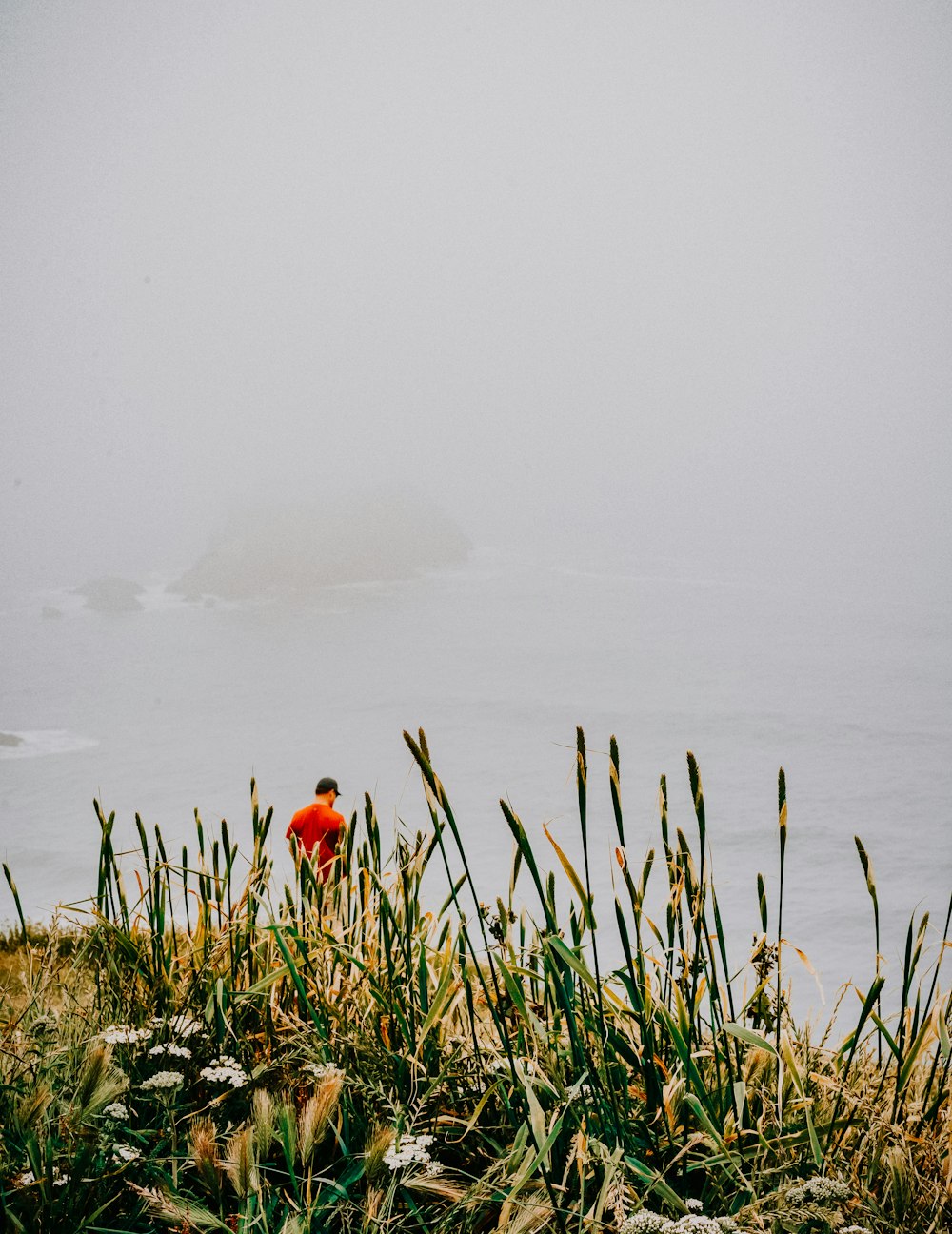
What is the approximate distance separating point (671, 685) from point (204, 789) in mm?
36737

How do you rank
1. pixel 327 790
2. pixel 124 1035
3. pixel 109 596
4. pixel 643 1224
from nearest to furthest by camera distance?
pixel 643 1224
pixel 124 1035
pixel 327 790
pixel 109 596

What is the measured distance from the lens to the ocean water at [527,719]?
116 ft

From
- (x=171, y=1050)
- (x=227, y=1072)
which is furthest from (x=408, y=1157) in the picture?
(x=171, y=1050)

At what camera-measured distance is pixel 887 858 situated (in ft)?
117

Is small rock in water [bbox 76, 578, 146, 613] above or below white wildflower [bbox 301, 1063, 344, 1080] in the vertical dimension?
above

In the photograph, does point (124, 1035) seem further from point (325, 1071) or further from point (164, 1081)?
point (325, 1071)

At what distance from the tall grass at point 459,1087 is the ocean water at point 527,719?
2088 cm

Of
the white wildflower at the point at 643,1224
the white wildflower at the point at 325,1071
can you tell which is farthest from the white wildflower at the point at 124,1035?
the white wildflower at the point at 643,1224

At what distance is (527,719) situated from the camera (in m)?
58.9

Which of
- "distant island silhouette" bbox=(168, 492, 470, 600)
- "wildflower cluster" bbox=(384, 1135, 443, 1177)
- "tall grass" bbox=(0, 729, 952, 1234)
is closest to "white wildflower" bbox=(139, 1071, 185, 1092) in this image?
"tall grass" bbox=(0, 729, 952, 1234)

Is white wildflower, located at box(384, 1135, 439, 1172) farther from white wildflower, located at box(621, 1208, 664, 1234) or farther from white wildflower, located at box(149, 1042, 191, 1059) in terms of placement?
white wildflower, located at box(149, 1042, 191, 1059)

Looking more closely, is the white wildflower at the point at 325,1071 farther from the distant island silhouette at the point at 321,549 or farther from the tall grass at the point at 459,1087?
the distant island silhouette at the point at 321,549

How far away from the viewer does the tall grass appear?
44.3 inches

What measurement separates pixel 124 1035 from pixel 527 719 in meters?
58.1
